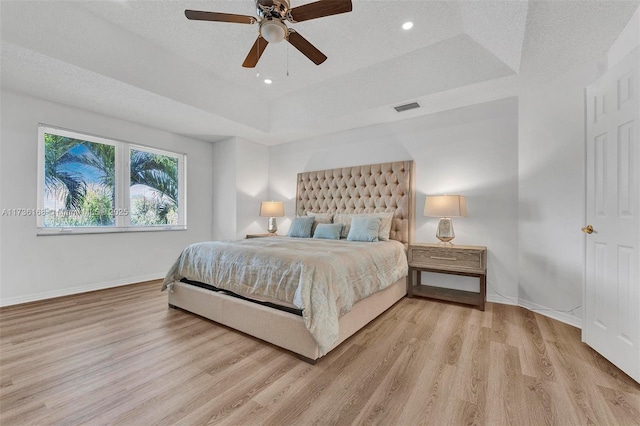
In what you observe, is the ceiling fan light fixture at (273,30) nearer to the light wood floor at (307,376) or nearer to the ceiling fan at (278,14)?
the ceiling fan at (278,14)

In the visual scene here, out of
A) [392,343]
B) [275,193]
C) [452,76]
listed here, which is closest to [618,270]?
[392,343]

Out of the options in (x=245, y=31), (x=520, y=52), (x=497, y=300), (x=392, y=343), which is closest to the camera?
(x=392, y=343)

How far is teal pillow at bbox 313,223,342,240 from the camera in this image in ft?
12.2

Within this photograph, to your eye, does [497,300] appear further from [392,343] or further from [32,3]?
[32,3]

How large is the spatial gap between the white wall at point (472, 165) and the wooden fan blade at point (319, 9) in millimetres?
2357

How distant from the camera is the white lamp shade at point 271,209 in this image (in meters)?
4.83

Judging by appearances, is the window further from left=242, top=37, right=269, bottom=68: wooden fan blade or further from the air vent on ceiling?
the air vent on ceiling

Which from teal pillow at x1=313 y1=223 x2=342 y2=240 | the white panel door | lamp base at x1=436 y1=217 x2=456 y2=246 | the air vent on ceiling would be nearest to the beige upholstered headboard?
lamp base at x1=436 y1=217 x2=456 y2=246

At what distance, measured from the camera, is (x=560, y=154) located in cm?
278

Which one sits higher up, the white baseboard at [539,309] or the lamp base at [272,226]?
the lamp base at [272,226]

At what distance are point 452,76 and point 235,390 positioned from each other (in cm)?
349

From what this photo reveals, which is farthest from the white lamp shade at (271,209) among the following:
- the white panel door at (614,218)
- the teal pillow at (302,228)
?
the white panel door at (614,218)

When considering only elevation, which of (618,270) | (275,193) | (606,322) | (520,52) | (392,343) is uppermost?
(520,52)

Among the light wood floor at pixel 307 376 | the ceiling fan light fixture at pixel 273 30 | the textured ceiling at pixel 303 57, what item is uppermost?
the textured ceiling at pixel 303 57
